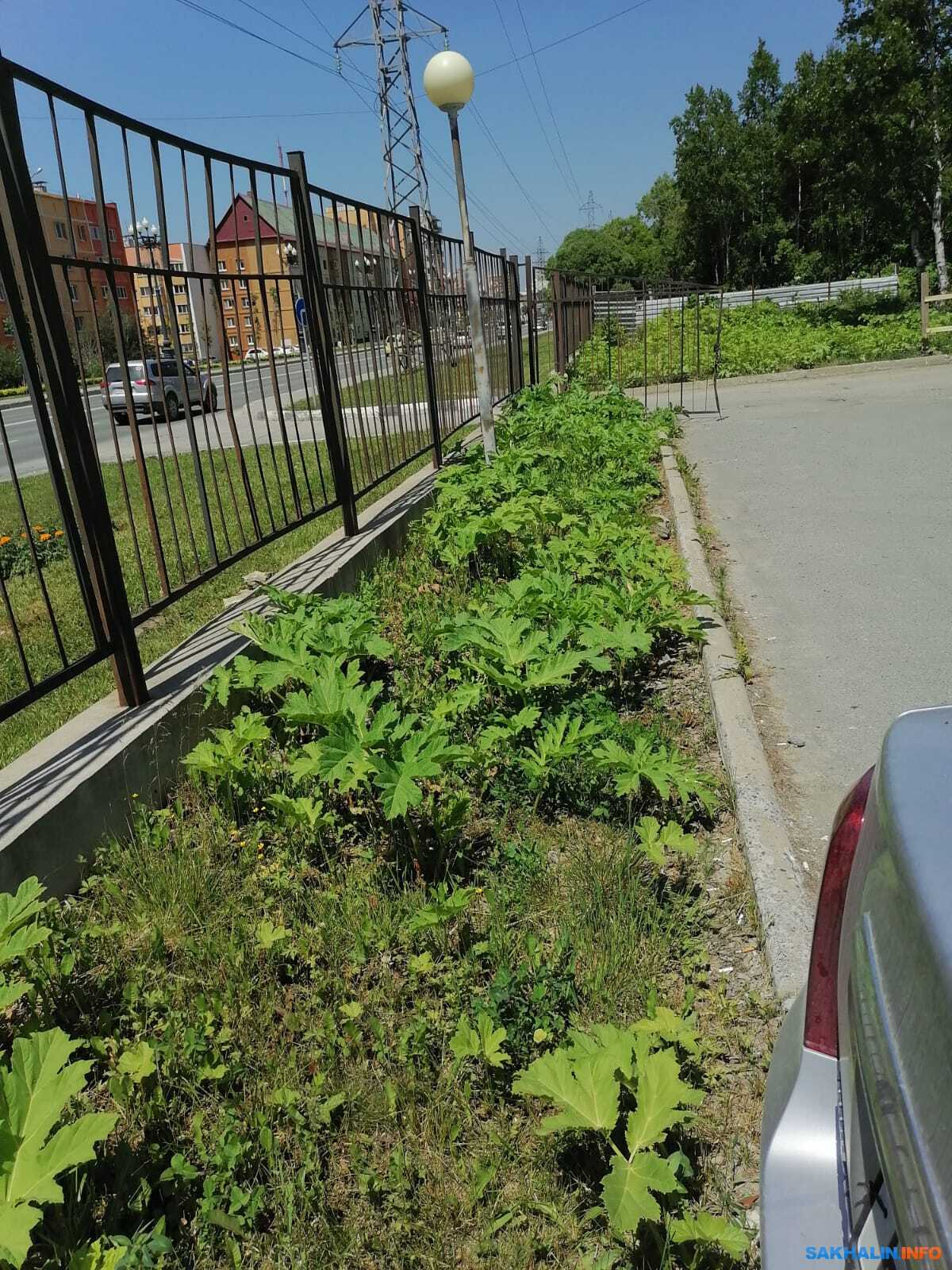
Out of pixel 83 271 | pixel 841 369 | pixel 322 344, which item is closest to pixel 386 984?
pixel 83 271

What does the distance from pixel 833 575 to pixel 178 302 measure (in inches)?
167

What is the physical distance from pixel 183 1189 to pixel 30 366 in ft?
7.77

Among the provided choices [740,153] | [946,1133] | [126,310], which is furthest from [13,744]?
[740,153]

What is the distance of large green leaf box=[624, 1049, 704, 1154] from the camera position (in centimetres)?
172

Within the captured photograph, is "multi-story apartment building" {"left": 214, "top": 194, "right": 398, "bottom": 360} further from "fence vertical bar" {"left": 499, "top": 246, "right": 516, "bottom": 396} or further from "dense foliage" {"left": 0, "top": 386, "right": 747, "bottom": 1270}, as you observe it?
"fence vertical bar" {"left": 499, "top": 246, "right": 516, "bottom": 396}

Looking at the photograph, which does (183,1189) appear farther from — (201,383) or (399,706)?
(201,383)

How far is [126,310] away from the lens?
3531mm

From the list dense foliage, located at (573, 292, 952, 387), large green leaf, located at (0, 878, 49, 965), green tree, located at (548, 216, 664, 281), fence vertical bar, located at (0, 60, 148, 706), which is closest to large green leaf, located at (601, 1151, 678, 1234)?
large green leaf, located at (0, 878, 49, 965)

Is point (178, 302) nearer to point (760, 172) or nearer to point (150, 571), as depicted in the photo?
point (150, 571)

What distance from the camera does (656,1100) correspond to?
1.77 m

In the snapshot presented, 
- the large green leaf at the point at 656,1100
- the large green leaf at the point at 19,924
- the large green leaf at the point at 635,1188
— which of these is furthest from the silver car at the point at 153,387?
the large green leaf at the point at 635,1188

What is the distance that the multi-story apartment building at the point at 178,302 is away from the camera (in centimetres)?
360

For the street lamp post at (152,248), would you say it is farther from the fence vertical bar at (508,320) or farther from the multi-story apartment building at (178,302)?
the fence vertical bar at (508,320)

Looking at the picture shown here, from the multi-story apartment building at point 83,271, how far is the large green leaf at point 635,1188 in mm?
2861
